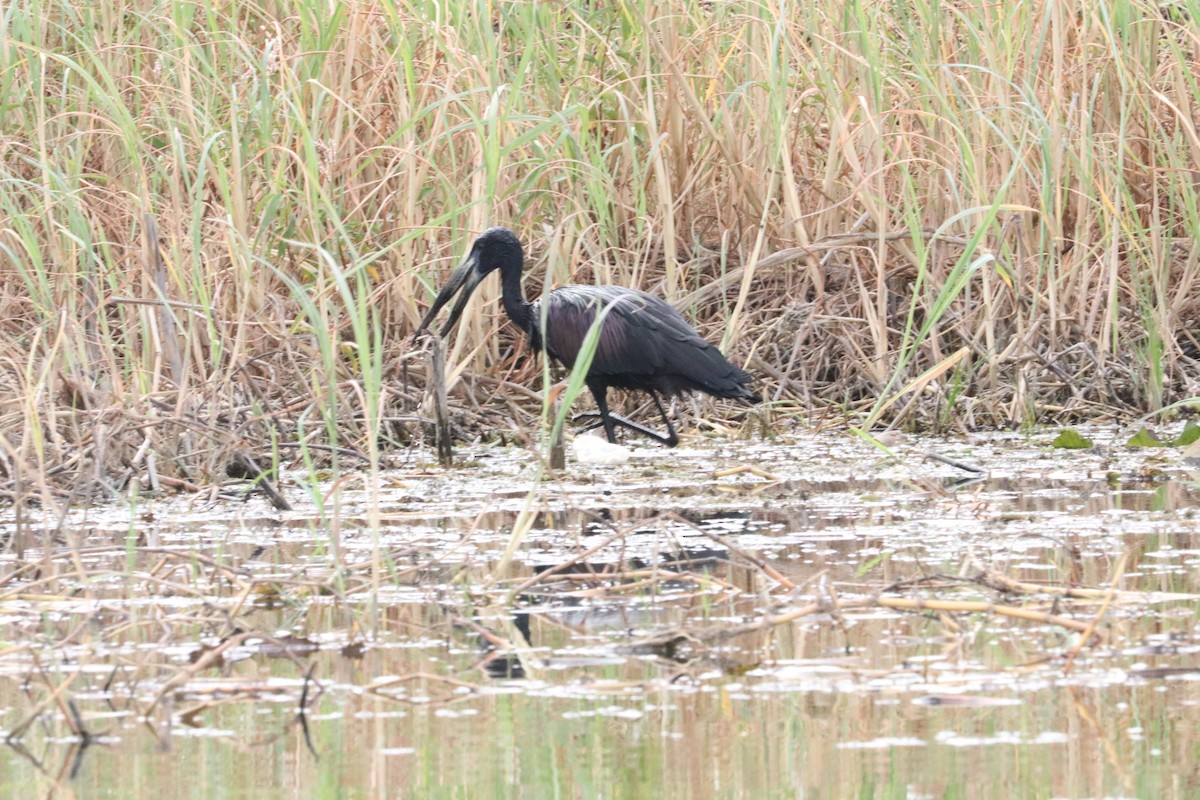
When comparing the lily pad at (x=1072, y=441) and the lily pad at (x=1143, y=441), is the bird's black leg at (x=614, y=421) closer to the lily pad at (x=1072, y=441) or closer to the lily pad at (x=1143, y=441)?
the lily pad at (x=1072, y=441)

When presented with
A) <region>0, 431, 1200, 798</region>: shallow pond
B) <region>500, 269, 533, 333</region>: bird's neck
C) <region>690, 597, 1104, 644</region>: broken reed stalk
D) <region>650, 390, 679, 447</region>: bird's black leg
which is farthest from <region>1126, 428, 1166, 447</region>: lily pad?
<region>690, 597, 1104, 644</region>: broken reed stalk

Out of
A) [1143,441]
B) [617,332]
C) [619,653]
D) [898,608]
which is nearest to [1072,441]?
[1143,441]

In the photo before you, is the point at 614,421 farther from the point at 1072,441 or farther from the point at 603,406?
the point at 1072,441

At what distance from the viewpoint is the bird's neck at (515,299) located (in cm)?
675

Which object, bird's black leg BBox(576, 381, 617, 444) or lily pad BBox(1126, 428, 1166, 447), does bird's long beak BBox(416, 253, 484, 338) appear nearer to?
bird's black leg BBox(576, 381, 617, 444)

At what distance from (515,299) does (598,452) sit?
2.45ft

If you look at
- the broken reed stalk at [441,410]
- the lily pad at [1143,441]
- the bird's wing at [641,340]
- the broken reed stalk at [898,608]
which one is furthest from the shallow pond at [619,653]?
the bird's wing at [641,340]

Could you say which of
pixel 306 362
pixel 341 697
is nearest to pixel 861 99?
pixel 306 362

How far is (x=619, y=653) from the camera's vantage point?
10.6 ft

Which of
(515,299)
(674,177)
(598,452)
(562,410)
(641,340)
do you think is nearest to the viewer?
(562,410)

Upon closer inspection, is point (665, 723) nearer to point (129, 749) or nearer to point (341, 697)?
point (341, 697)

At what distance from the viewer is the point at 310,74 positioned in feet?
22.2

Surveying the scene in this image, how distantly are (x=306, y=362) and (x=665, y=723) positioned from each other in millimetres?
3687

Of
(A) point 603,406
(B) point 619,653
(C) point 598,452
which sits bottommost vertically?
(B) point 619,653
